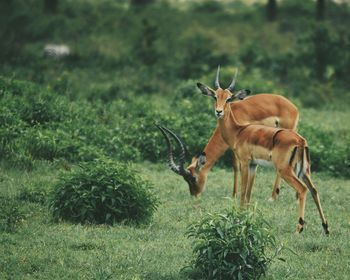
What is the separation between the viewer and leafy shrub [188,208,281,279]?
798 cm

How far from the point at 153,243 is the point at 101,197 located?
107 cm

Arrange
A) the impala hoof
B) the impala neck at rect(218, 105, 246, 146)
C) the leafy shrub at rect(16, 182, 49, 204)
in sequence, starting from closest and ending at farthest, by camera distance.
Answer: the impala hoof
the leafy shrub at rect(16, 182, 49, 204)
the impala neck at rect(218, 105, 246, 146)

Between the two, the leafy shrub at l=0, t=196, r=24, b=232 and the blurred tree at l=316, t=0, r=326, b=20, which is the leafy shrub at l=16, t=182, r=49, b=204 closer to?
the leafy shrub at l=0, t=196, r=24, b=232

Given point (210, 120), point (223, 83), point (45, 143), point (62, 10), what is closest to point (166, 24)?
point (62, 10)

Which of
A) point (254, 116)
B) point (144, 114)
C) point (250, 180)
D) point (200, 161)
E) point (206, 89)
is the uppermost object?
point (206, 89)

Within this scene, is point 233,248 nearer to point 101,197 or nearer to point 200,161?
point 101,197

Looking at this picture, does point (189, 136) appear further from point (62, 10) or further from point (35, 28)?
point (62, 10)

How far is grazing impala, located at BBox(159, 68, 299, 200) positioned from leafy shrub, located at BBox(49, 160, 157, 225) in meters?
1.47

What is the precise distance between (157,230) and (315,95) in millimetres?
10956

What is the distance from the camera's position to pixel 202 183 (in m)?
11.6

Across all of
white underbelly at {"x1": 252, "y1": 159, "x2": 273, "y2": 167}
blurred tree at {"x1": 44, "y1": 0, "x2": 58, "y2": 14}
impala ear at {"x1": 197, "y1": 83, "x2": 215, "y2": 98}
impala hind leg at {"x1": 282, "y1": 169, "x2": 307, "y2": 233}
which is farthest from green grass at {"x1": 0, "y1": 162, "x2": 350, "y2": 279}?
blurred tree at {"x1": 44, "y1": 0, "x2": 58, "y2": 14}

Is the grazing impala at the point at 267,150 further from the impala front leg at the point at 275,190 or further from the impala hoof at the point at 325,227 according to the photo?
the impala front leg at the point at 275,190

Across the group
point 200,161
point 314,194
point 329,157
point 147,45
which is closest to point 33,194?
point 200,161

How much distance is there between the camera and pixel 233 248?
26.2 feet
